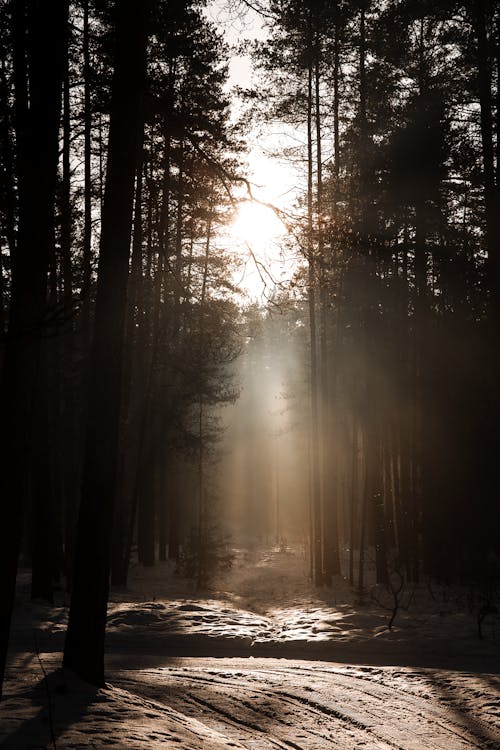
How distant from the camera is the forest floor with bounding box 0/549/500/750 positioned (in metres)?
6.18

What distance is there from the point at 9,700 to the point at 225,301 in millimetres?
20844

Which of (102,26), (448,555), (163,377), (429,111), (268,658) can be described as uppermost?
(102,26)

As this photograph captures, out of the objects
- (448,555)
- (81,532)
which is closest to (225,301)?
(448,555)

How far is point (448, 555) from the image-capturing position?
1850cm

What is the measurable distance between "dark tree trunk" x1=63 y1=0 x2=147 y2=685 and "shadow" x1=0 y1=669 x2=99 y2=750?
730 mm

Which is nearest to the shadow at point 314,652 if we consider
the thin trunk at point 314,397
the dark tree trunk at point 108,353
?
the dark tree trunk at point 108,353

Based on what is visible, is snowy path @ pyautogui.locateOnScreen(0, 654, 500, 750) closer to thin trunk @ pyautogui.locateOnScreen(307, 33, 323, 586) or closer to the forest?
the forest

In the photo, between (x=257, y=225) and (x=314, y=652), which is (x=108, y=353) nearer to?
(x=257, y=225)

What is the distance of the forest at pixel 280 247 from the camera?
27.2ft

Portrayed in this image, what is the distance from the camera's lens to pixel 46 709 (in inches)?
243

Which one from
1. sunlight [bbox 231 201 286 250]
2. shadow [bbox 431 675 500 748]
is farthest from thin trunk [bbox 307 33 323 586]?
shadow [bbox 431 675 500 748]

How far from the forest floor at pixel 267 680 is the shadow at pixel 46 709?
0.05ft

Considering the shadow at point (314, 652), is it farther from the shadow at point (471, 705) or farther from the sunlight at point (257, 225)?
the sunlight at point (257, 225)

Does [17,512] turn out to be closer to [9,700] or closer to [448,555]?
[9,700]
